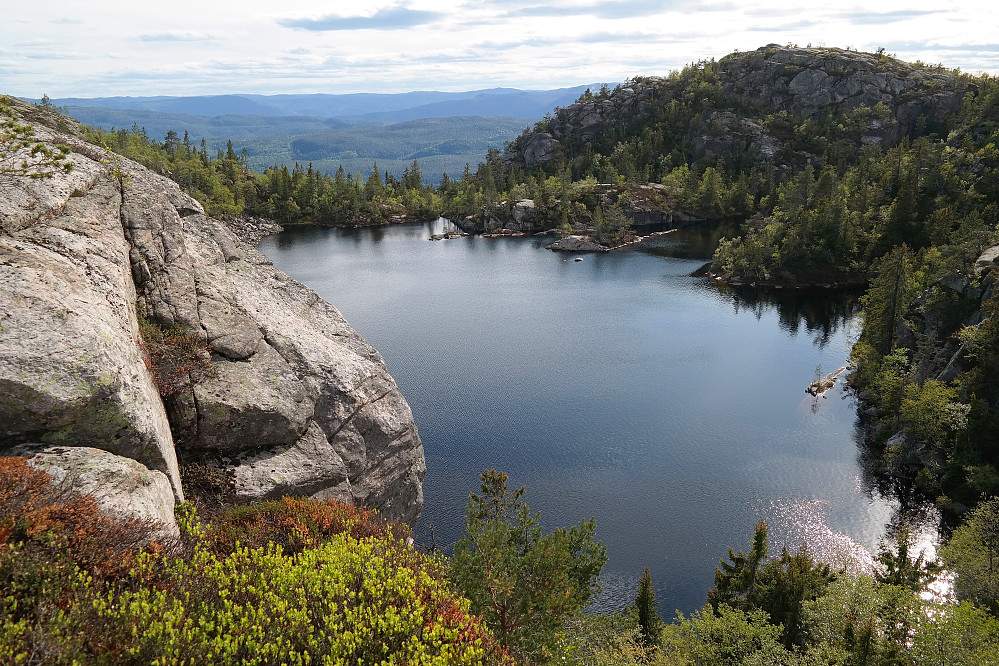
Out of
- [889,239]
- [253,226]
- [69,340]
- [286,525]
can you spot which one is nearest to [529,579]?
[286,525]

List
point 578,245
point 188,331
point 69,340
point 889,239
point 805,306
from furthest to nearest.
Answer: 1. point 578,245
2. point 889,239
3. point 805,306
4. point 188,331
5. point 69,340

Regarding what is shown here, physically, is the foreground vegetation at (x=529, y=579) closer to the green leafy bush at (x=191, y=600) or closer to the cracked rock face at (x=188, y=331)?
the green leafy bush at (x=191, y=600)

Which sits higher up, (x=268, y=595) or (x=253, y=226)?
(x=268, y=595)

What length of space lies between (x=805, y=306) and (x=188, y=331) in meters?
105

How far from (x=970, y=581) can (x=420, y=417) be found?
151ft

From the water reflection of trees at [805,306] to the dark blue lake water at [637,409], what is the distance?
56cm

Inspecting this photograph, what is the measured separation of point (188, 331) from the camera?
23891mm

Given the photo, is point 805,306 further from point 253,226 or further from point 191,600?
point 253,226

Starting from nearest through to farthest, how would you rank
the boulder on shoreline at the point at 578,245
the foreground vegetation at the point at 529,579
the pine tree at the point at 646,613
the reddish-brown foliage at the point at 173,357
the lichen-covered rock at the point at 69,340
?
the foreground vegetation at the point at 529,579
the lichen-covered rock at the point at 69,340
the reddish-brown foliage at the point at 173,357
the pine tree at the point at 646,613
the boulder on shoreline at the point at 578,245

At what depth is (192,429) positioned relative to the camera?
2202cm

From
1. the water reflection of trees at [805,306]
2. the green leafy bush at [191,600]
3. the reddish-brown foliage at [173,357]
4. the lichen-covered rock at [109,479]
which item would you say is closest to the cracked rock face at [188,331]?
the reddish-brown foliage at [173,357]

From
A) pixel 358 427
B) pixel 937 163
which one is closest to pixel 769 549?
pixel 358 427

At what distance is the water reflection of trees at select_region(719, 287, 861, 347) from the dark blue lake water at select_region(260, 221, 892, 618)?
558 millimetres

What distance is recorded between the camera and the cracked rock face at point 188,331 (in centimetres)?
1659
